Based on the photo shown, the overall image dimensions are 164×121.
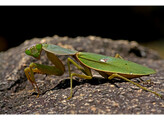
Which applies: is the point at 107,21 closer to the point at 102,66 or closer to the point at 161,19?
the point at 161,19

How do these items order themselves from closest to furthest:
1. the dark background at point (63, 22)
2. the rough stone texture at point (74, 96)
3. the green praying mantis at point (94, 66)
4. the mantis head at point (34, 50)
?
the rough stone texture at point (74, 96) < the green praying mantis at point (94, 66) < the mantis head at point (34, 50) < the dark background at point (63, 22)

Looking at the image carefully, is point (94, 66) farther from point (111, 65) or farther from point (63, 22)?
point (63, 22)

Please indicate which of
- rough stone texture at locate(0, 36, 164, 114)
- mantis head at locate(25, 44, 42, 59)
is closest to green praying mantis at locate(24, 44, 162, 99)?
mantis head at locate(25, 44, 42, 59)

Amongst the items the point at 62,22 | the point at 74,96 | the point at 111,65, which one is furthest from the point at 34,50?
the point at 62,22

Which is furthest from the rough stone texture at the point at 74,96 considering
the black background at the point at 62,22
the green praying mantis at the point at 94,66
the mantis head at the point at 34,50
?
the black background at the point at 62,22

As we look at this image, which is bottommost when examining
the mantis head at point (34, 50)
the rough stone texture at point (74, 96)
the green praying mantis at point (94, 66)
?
the rough stone texture at point (74, 96)

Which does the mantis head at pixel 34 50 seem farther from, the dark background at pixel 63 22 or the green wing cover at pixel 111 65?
the dark background at pixel 63 22

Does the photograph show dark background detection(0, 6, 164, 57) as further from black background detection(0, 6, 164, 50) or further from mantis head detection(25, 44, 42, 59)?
mantis head detection(25, 44, 42, 59)

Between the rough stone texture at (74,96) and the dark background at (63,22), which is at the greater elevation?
the dark background at (63,22)
